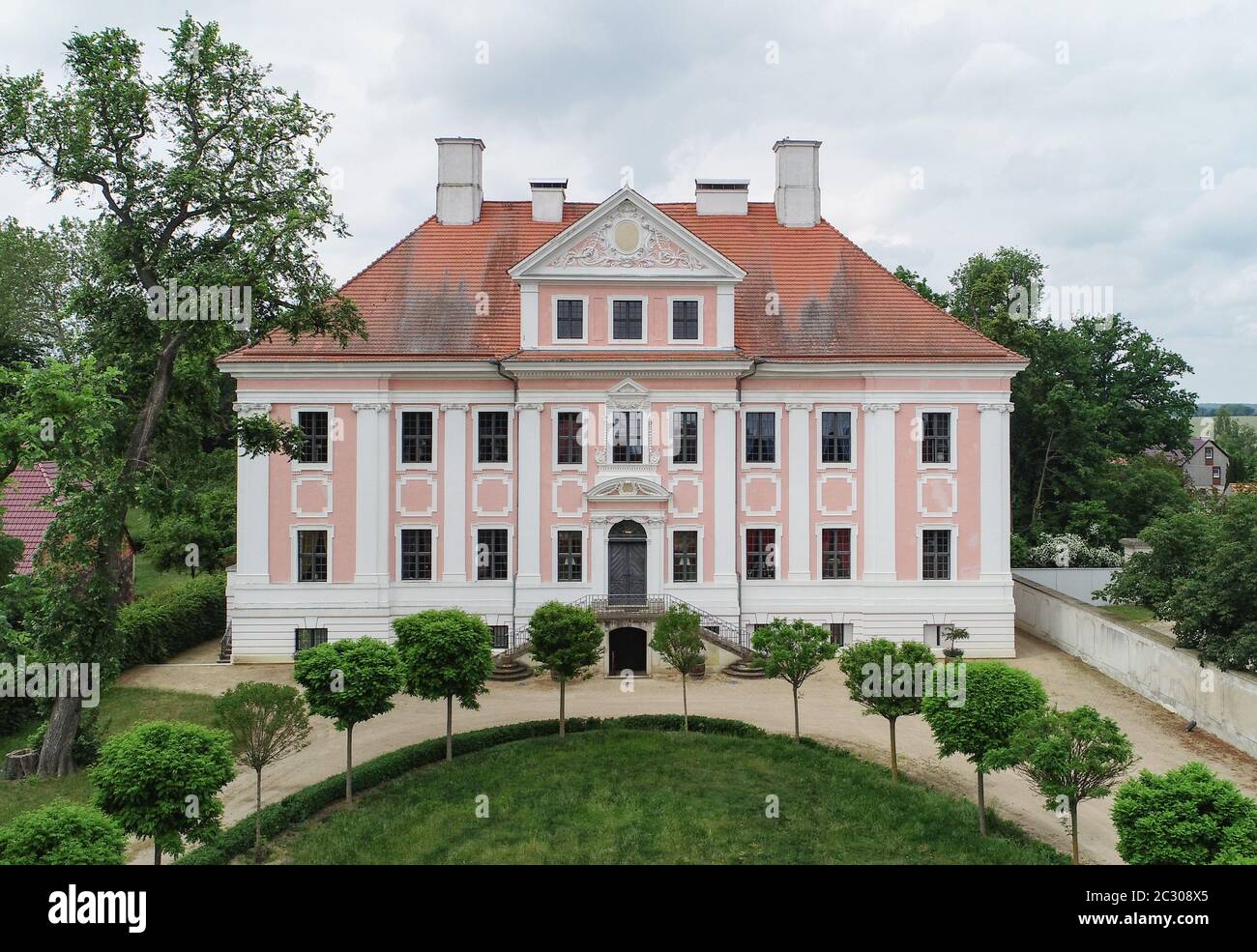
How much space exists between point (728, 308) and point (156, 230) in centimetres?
1535

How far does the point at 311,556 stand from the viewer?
26953mm

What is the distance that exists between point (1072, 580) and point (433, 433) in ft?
74.4

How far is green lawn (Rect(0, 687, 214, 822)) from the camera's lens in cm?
1591

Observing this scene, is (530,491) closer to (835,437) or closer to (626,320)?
(626,320)

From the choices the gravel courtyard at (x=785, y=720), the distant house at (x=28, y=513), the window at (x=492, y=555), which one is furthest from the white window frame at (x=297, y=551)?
the distant house at (x=28, y=513)

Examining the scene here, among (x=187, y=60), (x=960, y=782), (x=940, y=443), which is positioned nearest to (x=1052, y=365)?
(x=940, y=443)

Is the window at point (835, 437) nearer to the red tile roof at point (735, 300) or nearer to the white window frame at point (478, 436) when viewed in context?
the red tile roof at point (735, 300)

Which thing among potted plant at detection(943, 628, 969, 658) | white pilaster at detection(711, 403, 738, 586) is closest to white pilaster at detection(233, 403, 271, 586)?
white pilaster at detection(711, 403, 738, 586)

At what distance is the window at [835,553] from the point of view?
90.4 feet

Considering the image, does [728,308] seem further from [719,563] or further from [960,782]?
[960,782]

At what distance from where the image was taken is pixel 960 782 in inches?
679

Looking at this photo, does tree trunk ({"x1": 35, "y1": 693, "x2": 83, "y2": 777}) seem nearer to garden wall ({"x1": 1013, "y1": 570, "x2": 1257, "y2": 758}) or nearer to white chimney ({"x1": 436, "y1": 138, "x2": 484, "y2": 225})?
white chimney ({"x1": 436, "y1": 138, "x2": 484, "y2": 225})

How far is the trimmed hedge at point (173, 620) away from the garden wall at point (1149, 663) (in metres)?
26.7

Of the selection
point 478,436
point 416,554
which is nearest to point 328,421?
point 478,436
